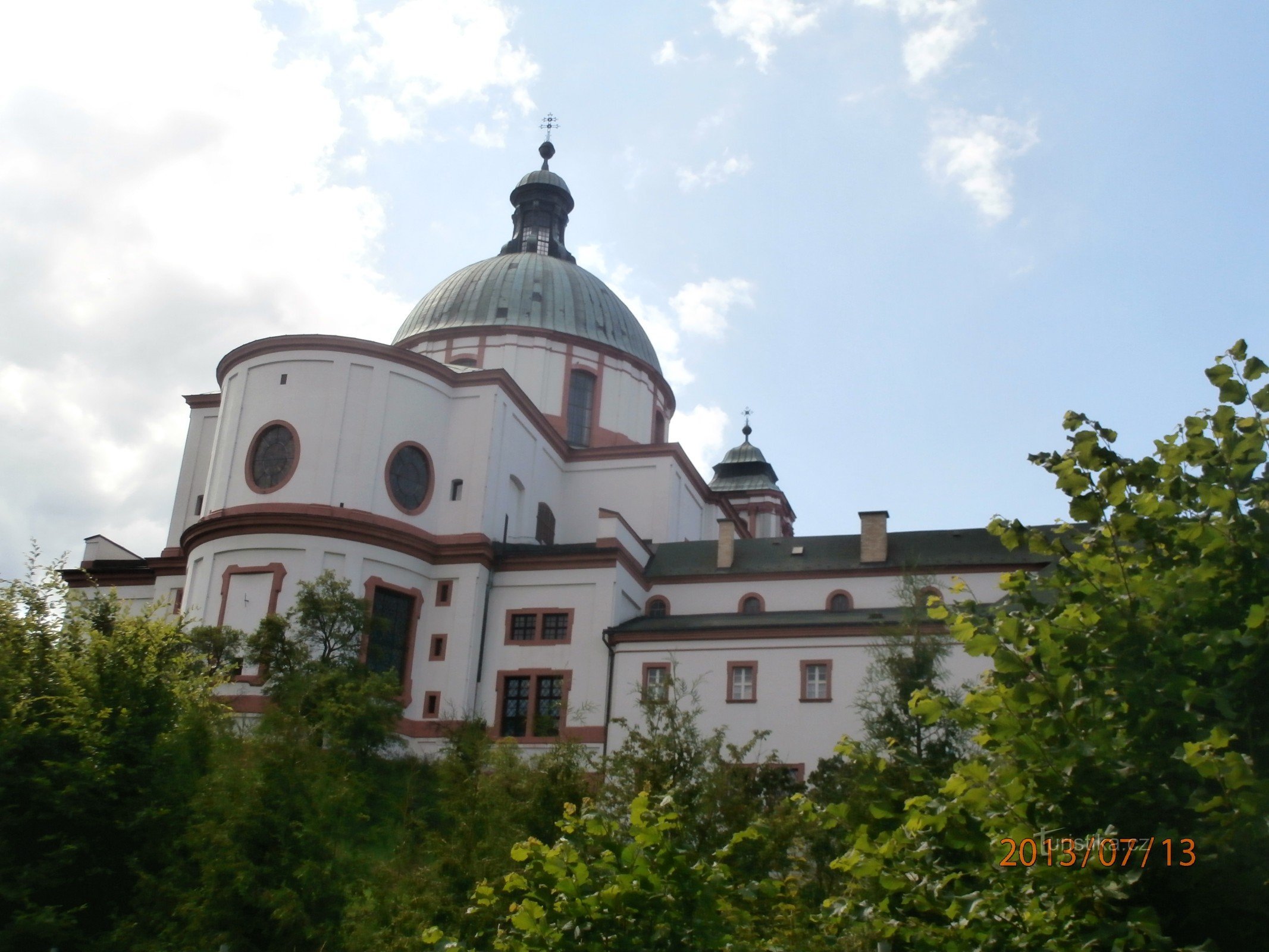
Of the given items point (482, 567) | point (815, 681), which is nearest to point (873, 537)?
point (815, 681)

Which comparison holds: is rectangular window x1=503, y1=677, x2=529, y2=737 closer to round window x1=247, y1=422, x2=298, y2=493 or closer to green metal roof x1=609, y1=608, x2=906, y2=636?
green metal roof x1=609, y1=608, x2=906, y2=636

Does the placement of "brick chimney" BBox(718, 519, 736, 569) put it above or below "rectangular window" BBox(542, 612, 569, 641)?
above

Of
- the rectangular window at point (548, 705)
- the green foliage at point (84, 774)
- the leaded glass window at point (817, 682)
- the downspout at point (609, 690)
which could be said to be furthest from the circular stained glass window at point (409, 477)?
the green foliage at point (84, 774)

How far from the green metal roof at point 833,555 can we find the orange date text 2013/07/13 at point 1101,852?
113ft

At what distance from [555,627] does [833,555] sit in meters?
10.7

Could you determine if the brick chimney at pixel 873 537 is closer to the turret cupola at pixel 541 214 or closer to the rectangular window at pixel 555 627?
the rectangular window at pixel 555 627

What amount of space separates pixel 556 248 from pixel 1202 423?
57732 millimetres

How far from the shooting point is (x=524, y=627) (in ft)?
140

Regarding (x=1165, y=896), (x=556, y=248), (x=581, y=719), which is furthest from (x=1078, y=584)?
(x=556, y=248)

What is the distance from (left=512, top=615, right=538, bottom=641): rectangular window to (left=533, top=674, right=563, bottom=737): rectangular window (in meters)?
1.70

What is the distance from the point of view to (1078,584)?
8031 mm

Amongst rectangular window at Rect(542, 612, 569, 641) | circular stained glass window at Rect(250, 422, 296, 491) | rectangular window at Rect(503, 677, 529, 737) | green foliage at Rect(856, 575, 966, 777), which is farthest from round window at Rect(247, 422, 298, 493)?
green foliage at Rect(856, 575, 966, 777)

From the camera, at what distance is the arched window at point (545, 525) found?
49.9 metres

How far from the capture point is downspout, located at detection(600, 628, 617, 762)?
39031 mm
